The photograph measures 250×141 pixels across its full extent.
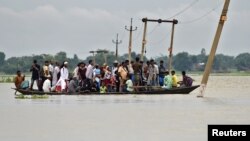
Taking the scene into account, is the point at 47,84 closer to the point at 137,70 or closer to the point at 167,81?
the point at 137,70

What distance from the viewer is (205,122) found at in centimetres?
2062

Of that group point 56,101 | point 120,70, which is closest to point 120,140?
point 56,101

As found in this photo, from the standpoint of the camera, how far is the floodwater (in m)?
17.8

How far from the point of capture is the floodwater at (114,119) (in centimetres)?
1780

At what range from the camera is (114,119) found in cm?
2195

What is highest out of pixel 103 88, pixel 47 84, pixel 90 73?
pixel 90 73

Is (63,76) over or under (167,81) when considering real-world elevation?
over

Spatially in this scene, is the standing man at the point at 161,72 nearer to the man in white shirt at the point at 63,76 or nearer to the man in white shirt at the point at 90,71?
the man in white shirt at the point at 90,71

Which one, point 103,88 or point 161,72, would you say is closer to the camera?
point 103,88

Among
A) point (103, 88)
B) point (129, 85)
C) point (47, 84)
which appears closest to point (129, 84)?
point (129, 85)

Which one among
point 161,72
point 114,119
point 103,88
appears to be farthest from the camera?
point 161,72

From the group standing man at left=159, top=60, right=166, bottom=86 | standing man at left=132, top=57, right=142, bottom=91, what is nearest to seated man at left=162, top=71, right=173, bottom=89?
standing man at left=159, top=60, right=166, bottom=86

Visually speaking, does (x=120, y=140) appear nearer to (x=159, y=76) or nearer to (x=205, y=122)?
(x=205, y=122)

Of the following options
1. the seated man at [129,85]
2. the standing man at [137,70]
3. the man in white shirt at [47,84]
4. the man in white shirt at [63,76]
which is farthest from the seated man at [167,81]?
the man in white shirt at [47,84]
